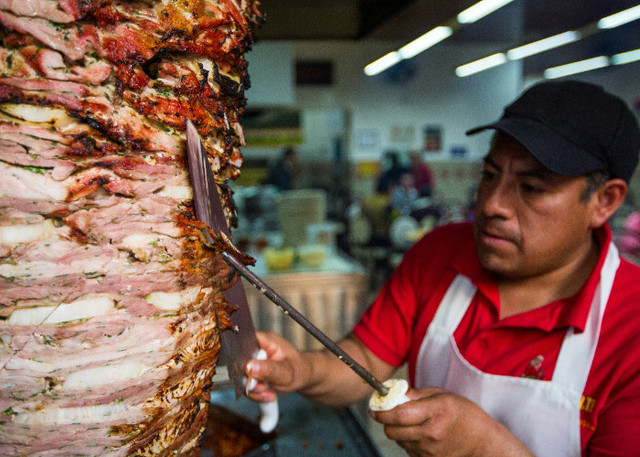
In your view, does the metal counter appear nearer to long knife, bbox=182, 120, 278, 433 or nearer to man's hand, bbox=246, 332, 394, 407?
man's hand, bbox=246, 332, 394, 407

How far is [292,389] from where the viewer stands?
1.38m

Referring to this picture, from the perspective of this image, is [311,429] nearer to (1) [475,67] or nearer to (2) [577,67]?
(1) [475,67]

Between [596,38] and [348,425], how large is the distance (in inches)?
256

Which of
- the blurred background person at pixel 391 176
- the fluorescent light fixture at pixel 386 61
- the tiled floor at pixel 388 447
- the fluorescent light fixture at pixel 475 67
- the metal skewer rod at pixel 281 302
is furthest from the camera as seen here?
the blurred background person at pixel 391 176

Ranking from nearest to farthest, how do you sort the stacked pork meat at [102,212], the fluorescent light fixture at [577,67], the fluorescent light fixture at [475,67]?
the stacked pork meat at [102,212], the fluorescent light fixture at [577,67], the fluorescent light fixture at [475,67]

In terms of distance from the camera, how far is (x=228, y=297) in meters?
0.90

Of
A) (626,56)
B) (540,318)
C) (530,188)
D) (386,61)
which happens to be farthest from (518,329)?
(626,56)

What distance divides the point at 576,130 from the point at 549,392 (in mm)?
680

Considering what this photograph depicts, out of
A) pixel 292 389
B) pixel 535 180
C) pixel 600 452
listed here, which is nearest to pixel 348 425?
pixel 292 389

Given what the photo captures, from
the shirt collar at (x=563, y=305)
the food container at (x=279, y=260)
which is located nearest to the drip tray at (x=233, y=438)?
the shirt collar at (x=563, y=305)

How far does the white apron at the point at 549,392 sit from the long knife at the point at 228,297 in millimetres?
607

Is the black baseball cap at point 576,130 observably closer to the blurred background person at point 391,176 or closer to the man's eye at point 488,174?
the man's eye at point 488,174

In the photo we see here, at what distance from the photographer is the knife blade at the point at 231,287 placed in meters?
0.71

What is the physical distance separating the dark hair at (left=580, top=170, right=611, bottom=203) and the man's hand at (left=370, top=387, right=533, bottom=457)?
0.63 metres
